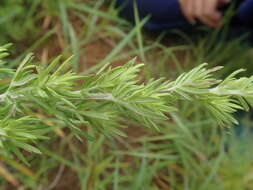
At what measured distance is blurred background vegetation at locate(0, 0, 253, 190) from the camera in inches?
52.3

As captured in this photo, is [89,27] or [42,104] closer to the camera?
[42,104]

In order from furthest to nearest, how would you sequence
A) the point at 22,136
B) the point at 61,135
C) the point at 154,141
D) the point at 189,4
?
the point at 189,4 < the point at 154,141 < the point at 61,135 < the point at 22,136

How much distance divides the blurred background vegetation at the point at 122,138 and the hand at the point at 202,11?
9cm

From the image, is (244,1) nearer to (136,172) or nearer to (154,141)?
(154,141)

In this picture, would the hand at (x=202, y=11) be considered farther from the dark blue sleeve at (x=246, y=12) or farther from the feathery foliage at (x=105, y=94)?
the feathery foliage at (x=105, y=94)

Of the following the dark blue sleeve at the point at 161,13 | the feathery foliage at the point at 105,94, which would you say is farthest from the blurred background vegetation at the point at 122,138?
the feathery foliage at the point at 105,94

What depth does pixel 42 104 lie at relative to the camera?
0.52 m

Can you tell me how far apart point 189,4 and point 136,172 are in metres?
0.70

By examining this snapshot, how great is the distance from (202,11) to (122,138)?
0.61 m

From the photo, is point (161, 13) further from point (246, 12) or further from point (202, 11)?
point (246, 12)

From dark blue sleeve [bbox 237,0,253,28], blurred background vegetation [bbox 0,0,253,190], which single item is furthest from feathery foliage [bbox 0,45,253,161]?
dark blue sleeve [bbox 237,0,253,28]

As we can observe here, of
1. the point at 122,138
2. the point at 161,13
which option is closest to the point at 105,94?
the point at 122,138

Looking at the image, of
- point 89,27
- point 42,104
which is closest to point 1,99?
point 42,104

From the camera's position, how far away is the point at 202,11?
5.28 ft
